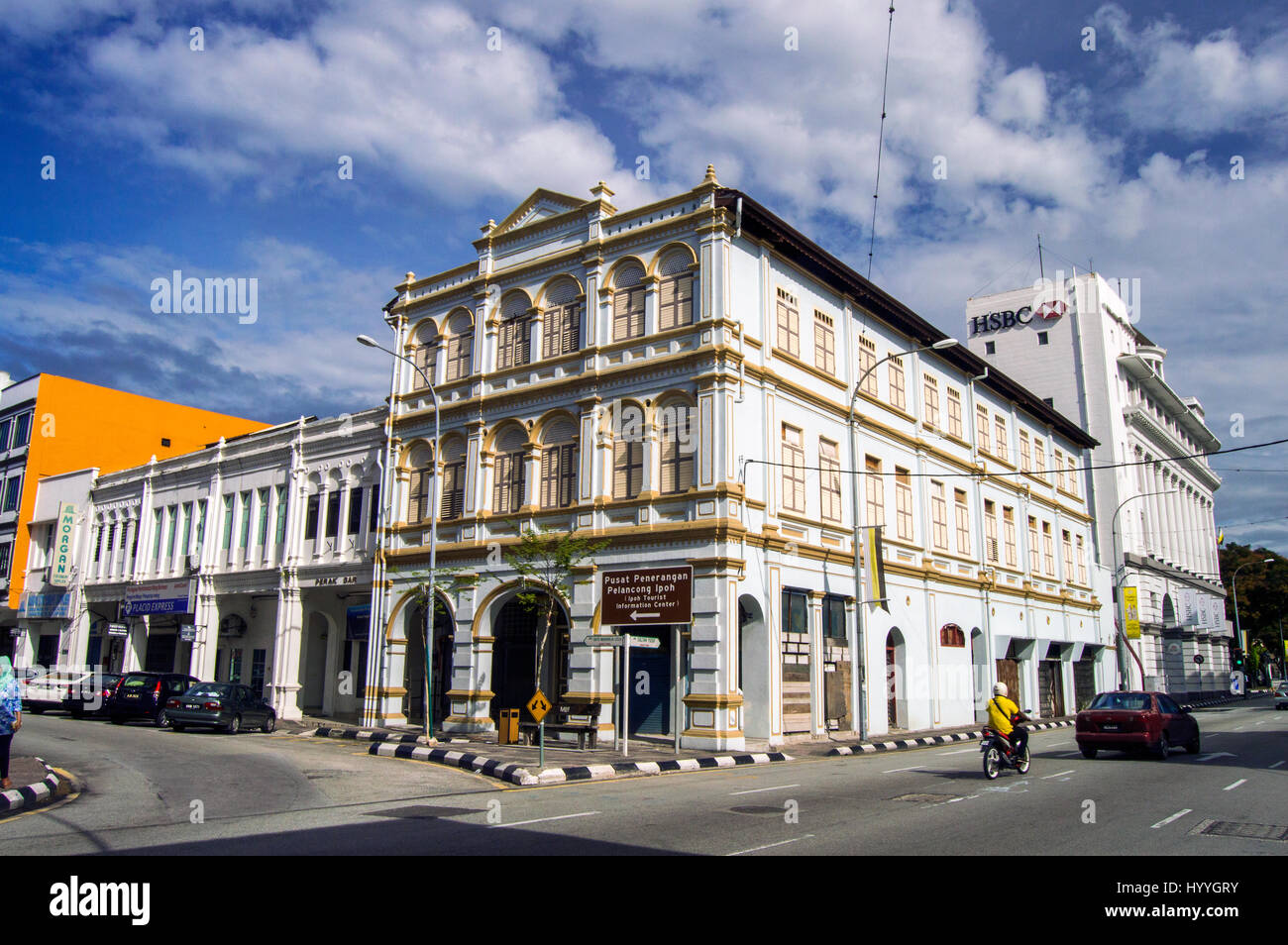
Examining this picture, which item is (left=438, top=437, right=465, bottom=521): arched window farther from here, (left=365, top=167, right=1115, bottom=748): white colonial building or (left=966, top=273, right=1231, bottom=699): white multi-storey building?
(left=966, top=273, right=1231, bottom=699): white multi-storey building

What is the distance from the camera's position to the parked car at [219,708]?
27.2m

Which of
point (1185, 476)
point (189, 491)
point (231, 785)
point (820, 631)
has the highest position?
point (1185, 476)

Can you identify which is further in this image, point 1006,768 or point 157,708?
point 157,708

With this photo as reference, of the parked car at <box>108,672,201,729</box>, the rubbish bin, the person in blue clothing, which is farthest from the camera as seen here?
the parked car at <box>108,672,201,729</box>

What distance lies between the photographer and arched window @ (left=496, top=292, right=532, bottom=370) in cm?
2922

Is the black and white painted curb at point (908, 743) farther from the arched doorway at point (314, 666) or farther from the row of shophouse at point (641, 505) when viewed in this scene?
the arched doorway at point (314, 666)

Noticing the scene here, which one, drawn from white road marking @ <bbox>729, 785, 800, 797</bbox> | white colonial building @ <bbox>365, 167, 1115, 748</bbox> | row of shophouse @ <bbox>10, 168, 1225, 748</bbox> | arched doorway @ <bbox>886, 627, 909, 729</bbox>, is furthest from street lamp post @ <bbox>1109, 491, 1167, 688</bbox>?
white road marking @ <bbox>729, 785, 800, 797</bbox>

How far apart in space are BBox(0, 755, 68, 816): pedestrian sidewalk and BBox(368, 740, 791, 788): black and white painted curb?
23.2 ft

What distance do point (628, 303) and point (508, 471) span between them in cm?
633

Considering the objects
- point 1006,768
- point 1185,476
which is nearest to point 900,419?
point 1006,768

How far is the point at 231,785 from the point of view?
A: 14922mm

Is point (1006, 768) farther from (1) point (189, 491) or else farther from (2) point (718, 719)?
(1) point (189, 491)

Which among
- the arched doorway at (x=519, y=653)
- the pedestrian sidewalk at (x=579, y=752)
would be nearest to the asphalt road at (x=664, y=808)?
the pedestrian sidewalk at (x=579, y=752)

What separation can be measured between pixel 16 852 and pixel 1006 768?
593 inches
